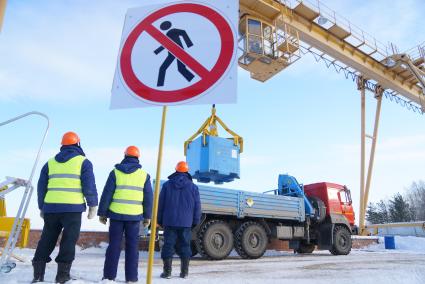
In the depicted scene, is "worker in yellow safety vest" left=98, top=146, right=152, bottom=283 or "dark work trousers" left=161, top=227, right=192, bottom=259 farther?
"dark work trousers" left=161, top=227, right=192, bottom=259

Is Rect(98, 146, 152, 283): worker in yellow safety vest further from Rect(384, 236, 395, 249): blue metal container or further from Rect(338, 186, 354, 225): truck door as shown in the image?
Rect(384, 236, 395, 249): blue metal container

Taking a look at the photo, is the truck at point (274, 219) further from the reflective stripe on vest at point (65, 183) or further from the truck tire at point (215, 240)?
the reflective stripe on vest at point (65, 183)

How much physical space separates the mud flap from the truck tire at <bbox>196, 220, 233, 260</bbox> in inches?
148

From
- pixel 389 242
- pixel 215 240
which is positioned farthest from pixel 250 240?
pixel 389 242

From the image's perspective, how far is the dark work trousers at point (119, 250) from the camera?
165 inches

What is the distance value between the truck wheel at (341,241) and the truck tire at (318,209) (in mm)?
647

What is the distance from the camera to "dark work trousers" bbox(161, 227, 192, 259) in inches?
198

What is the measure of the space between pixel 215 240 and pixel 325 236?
4.30m

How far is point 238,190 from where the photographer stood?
940cm

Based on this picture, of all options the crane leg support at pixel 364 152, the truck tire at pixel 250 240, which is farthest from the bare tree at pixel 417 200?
the truck tire at pixel 250 240

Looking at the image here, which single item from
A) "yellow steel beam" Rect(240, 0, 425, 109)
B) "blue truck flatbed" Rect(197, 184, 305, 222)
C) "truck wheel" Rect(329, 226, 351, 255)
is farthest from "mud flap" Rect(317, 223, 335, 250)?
"yellow steel beam" Rect(240, 0, 425, 109)

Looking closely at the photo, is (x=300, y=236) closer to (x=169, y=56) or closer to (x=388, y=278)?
(x=388, y=278)

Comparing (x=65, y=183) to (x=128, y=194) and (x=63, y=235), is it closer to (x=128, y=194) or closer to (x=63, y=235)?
(x=63, y=235)

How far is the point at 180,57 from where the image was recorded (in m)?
2.51
